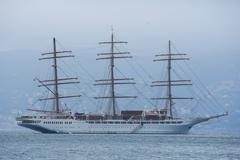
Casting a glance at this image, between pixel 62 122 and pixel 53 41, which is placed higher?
pixel 53 41

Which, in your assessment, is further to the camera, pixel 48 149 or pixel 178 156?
pixel 48 149

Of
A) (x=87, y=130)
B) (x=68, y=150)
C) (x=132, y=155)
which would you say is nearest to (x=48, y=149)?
(x=68, y=150)

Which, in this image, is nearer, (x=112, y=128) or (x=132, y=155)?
(x=132, y=155)

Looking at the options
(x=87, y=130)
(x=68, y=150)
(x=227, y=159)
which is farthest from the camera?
(x=87, y=130)

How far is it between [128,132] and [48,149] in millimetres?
68366

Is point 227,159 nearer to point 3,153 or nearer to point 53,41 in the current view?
point 3,153

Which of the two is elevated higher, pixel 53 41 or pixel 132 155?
pixel 53 41

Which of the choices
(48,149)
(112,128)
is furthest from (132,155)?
(112,128)

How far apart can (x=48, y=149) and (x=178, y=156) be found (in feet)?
55.7

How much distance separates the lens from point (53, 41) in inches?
7141

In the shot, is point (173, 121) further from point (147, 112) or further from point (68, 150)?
point (68, 150)

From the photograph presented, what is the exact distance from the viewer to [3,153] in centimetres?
10675

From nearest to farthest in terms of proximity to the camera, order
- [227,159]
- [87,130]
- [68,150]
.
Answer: [227,159]
[68,150]
[87,130]

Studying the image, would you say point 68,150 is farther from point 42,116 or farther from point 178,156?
point 42,116
